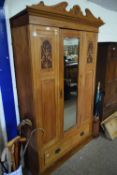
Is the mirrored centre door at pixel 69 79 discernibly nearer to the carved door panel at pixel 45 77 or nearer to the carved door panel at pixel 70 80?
the carved door panel at pixel 70 80

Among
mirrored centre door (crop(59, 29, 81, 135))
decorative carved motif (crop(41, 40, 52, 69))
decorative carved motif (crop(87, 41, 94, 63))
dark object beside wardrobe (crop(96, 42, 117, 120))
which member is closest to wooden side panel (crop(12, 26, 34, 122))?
decorative carved motif (crop(41, 40, 52, 69))

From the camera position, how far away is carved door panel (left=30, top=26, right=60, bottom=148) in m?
1.32

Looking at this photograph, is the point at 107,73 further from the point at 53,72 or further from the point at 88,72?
the point at 53,72

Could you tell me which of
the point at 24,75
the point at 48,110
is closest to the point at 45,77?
the point at 24,75

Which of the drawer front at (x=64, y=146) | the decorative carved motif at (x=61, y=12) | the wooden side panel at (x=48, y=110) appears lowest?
the drawer front at (x=64, y=146)

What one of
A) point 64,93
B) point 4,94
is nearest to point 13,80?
point 4,94

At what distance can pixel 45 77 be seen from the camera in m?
1.45

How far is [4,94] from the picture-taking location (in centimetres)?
154

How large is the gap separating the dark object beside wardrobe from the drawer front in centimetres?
48

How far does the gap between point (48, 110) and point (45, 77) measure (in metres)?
0.38

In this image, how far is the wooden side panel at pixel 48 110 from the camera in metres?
1.49

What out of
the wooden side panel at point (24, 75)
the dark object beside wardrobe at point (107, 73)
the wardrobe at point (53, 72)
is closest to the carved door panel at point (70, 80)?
the wardrobe at point (53, 72)

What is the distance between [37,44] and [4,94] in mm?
661

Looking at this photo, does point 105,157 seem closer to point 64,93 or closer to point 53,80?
point 64,93
